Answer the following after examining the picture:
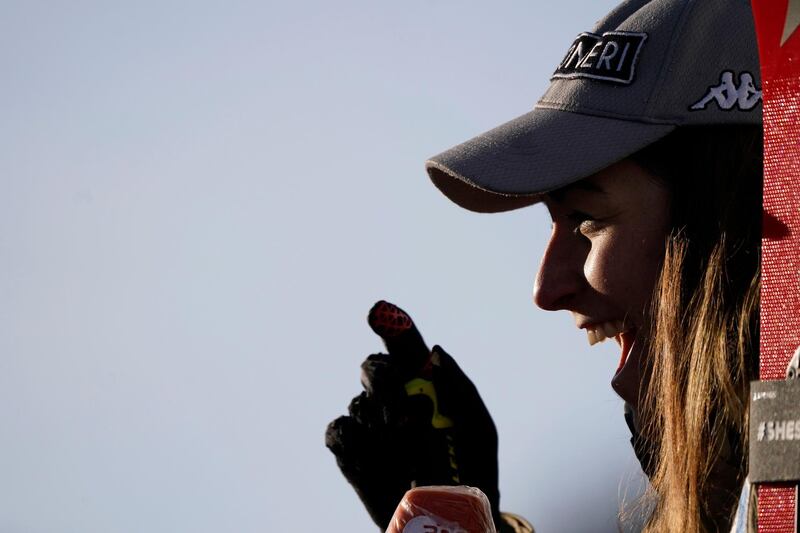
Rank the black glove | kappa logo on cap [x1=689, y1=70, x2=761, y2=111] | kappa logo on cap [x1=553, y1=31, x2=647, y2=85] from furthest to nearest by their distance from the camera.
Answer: the black glove
kappa logo on cap [x1=553, y1=31, x2=647, y2=85]
kappa logo on cap [x1=689, y1=70, x2=761, y2=111]

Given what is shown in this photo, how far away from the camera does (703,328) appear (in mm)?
1646

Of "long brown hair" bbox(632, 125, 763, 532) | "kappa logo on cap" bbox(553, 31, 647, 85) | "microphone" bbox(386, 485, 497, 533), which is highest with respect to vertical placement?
"kappa logo on cap" bbox(553, 31, 647, 85)

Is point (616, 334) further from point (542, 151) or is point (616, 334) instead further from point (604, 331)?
point (542, 151)

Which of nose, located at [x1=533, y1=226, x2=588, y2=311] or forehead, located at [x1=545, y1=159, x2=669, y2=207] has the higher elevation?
forehead, located at [x1=545, y1=159, x2=669, y2=207]

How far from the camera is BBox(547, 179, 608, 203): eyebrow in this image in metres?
1.90

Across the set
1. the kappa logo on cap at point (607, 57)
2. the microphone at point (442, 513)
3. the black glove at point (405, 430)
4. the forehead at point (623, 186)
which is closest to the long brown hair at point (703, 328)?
the forehead at point (623, 186)

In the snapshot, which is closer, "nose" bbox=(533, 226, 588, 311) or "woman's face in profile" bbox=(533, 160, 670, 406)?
"woman's face in profile" bbox=(533, 160, 670, 406)

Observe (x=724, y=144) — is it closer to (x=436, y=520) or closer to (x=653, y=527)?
(x=653, y=527)

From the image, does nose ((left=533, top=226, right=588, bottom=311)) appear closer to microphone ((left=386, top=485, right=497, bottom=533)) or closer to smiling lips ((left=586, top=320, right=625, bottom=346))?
smiling lips ((left=586, top=320, right=625, bottom=346))

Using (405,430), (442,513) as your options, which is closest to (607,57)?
(442,513)

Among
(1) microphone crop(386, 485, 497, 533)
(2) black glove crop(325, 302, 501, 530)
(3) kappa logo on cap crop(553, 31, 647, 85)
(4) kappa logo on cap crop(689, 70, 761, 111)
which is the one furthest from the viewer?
(2) black glove crop(325, 302, 501, 530)

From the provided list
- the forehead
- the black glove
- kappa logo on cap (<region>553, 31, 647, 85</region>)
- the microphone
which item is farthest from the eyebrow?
the black glove

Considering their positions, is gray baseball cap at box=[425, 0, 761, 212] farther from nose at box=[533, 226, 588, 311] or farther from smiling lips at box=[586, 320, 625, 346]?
smiling lips at box=[586, 320, 625, 346]

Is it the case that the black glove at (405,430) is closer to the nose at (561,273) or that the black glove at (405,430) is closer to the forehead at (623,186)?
the nose at (561,273)
